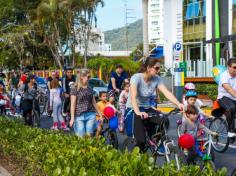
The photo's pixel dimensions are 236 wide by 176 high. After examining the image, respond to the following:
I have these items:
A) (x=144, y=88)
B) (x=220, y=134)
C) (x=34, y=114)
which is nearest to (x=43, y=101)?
(x=34, y=114)

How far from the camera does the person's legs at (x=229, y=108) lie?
30.4 ft

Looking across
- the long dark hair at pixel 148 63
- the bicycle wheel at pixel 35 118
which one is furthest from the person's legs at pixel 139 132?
the bicycle wheel at pixel 35 118

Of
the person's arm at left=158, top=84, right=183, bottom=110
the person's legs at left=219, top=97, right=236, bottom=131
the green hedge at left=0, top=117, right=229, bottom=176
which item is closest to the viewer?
the green hedge at left=0, top=117, right=229, bottom=176

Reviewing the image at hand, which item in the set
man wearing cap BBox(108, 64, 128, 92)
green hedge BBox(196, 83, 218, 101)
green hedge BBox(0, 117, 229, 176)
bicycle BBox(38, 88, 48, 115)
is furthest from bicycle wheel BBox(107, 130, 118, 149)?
green hedge BBox(196, 83, 218, 101)

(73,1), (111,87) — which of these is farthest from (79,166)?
(73,1)

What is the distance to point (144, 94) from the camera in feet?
23.2

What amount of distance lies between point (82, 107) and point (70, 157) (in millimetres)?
3127

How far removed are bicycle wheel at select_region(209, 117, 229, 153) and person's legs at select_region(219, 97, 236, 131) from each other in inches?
4.8

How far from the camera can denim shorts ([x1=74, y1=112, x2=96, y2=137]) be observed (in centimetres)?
866

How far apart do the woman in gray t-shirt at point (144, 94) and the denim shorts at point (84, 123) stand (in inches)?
64.8

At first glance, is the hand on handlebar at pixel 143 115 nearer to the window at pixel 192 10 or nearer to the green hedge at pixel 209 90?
the green hedge at pixel 209 90

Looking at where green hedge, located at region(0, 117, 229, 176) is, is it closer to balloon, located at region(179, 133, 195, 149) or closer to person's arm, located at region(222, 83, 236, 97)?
balloon, located at region(179, 133, 195, 149)

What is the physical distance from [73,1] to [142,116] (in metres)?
34.2

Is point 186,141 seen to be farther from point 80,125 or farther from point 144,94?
point 80,125
